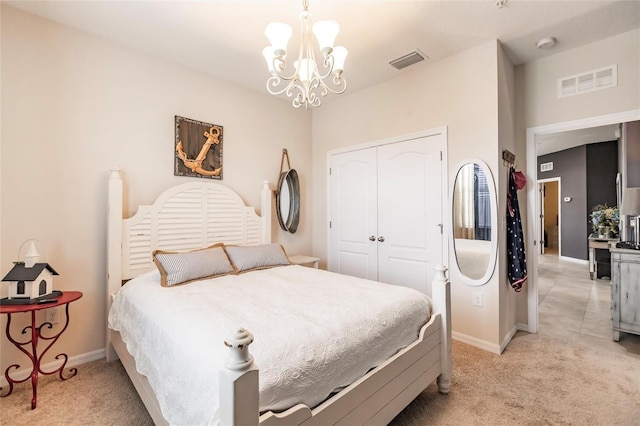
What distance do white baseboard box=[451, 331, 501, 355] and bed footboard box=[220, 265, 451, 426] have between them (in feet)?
2.93

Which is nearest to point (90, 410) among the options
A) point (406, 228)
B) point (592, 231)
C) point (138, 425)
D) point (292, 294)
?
point (138, 425)

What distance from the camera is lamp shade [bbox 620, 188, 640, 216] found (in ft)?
9.59

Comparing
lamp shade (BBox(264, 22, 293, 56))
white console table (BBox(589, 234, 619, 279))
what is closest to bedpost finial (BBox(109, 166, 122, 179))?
lamp shade (BBox(264, 22, 293, 56))

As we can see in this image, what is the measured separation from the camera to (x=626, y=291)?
2658mm

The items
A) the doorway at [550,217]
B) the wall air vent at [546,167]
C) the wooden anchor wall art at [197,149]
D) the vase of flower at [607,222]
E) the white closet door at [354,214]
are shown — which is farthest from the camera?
the doorway at [550,217]

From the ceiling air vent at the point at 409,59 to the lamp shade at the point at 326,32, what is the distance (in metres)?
1.39

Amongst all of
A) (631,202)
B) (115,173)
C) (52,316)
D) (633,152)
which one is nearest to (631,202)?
(631,202)

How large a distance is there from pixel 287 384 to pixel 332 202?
304cm

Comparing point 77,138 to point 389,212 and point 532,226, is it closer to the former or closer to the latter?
point 389,212

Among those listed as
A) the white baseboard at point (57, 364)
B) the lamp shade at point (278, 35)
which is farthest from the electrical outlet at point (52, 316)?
the lamp shade at point (278, 35)

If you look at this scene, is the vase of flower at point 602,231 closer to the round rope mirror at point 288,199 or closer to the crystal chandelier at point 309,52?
the round rope mirror at point 288,199

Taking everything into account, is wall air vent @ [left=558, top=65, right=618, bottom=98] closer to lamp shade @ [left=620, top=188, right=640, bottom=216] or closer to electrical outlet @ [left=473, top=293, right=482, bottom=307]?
lamp shade @ [left=620, top=188, right=640, bottom=216]

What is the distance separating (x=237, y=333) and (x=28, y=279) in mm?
1993

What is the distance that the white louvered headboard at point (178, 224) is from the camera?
2.47 m
